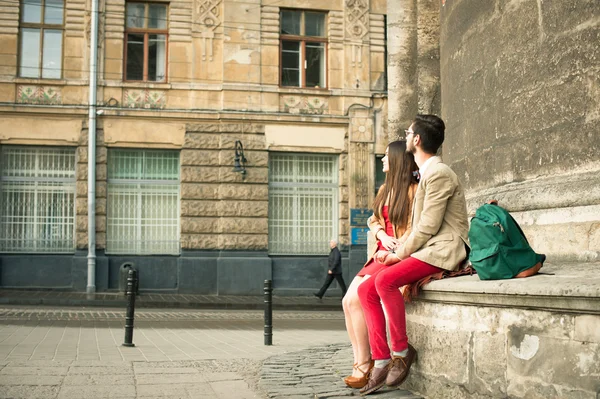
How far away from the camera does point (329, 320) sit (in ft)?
55.0

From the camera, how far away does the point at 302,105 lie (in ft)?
78.3

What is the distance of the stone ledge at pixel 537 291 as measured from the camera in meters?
4.13

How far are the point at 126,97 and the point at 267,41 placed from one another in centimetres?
413

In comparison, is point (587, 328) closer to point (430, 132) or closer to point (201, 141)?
point (430, 132)

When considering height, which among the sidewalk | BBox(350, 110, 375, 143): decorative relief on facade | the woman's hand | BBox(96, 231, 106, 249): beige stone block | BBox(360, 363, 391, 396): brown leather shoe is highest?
BBox(350, 110, 375, 143): decorative relief on facade

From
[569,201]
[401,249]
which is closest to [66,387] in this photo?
[401,249]

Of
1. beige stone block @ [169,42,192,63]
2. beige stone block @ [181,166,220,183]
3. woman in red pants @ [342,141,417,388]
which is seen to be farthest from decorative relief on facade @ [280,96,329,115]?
woman in red pants @ [342,141,417,388]

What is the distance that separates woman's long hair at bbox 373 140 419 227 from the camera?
248 inches

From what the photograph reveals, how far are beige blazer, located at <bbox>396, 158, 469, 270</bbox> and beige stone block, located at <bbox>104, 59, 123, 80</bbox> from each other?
1816cm

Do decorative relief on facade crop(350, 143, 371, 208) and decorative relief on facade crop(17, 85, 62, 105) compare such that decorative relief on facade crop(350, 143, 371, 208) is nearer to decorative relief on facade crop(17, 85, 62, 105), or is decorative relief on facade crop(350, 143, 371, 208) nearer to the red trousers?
decorative relief on facade crop(17, 85, 62, 105)

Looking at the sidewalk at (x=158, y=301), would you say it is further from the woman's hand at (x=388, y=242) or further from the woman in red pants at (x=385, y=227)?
the woman's hand at (x=388, y=242)

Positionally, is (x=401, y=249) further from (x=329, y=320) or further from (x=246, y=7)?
(x=246, y=7)

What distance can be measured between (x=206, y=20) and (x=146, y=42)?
173cm

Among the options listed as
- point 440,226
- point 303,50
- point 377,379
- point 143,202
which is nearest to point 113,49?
point 143,202
